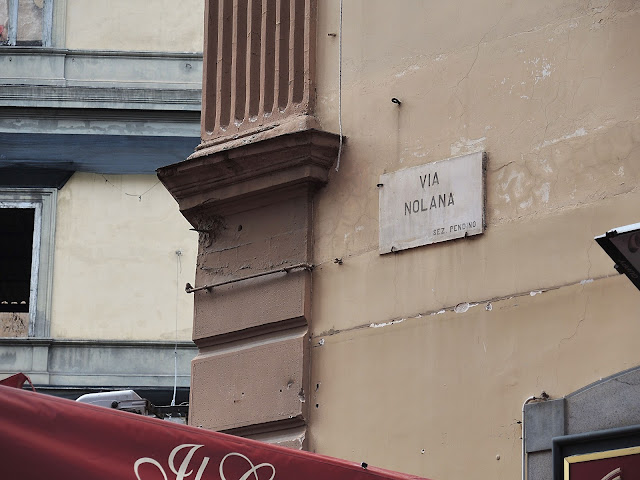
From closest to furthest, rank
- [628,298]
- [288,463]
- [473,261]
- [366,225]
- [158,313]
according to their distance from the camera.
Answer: [288,463] < [628,298] < [473,261] < [366,225] < [158,313]

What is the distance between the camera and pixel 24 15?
20000 mm

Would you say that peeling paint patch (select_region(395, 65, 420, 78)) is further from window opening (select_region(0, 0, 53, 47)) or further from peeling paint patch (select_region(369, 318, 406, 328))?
window opening (select_region(0, 0, 53, 47))

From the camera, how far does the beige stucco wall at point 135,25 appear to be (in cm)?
1977

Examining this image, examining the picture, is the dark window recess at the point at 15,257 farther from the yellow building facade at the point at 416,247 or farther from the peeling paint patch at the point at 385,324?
the peeling paint patch at the point at 385,324

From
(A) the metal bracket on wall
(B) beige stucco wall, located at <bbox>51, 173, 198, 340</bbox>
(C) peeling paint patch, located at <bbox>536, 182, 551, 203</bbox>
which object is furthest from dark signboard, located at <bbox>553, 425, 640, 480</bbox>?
(B) beige stucco wall, located at <bbox>51, 173, 198, 340</bbox>

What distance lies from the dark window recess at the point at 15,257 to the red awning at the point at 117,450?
1383 centimetres

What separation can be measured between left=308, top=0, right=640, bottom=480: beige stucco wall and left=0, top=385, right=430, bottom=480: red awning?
6.72 ft

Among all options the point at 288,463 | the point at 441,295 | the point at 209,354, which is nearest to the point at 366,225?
the point at 441,295

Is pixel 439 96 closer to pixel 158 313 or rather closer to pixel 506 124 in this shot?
pixel 506 124

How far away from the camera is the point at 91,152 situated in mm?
19297

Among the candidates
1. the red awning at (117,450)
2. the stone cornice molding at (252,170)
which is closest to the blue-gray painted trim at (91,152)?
the stone cornice molding at (252,170)

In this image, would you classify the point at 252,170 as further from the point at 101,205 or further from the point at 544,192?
the point at 101,205

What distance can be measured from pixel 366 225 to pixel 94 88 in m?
10.8

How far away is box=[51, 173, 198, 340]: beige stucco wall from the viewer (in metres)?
19.0
